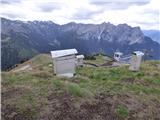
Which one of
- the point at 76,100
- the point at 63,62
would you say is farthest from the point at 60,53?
the point at 76,100

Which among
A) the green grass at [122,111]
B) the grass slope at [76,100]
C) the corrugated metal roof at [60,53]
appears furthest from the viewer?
the corrugated metal roof at [60,53]

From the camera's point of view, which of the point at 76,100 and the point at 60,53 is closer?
the point at 76,100

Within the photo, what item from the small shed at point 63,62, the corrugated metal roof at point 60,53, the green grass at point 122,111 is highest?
the corrugated metal roof at point 60,53

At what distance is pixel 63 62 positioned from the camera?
57.5ft

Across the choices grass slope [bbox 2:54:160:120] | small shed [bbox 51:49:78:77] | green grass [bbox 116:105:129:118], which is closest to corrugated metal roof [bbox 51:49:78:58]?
small shed [bbox 51:49:78:77]

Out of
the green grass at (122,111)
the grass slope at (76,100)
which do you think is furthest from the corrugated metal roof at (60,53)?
the green grass at (122,111)

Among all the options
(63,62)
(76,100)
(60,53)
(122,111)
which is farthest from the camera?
(63,62)

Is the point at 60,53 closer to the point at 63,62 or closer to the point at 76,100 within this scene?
the point at 63,62

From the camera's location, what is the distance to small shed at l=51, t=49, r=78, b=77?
17391 mm

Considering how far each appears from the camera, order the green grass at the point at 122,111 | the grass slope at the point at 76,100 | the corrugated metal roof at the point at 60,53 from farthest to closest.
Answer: the corrugated metal roof at the point at 60,53 → the green grass at the point at 122,111 → the grass slope at the point at 76,100

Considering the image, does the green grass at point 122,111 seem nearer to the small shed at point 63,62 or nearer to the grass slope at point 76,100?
the grass slope at point 76,100

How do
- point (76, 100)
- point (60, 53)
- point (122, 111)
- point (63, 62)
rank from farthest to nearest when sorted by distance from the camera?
point (63, 62) → point (60, 53) → point (76, 100) → point (122, 111)

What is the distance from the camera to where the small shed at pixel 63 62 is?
1739 cm

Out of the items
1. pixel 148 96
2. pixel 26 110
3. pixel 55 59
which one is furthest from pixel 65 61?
pixel 26 110
